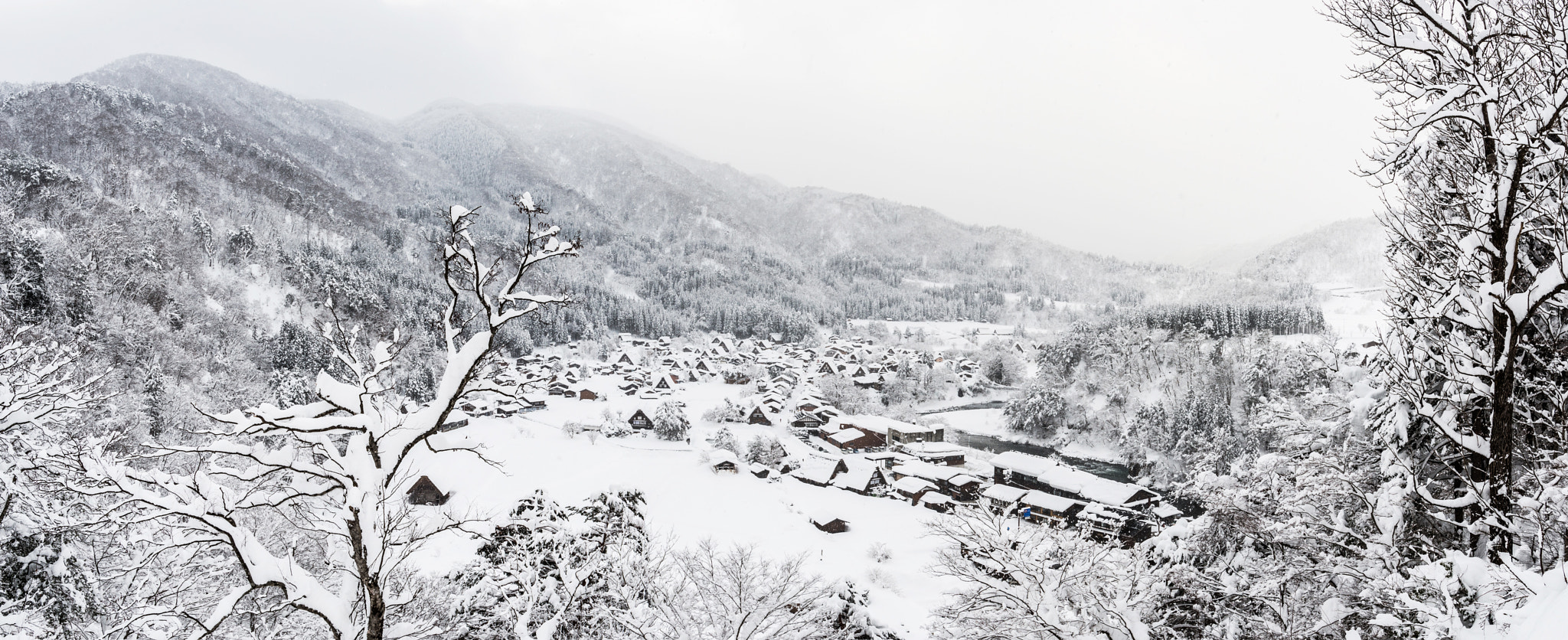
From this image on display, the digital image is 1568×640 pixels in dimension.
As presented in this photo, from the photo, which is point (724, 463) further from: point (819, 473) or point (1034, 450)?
point (1034, 450)

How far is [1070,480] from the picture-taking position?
28.6 m

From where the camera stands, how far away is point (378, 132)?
634 ft

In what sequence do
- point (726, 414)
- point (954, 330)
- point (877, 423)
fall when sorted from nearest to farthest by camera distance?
point (726, 414), point (877, 423), point (954, 330)

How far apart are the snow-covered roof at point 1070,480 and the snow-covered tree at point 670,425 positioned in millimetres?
16681

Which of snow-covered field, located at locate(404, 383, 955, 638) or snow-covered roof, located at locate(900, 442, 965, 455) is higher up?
snow-covered field, located at locate(404, 383, 955, 638)

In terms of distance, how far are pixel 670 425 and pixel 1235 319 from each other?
44.7 m

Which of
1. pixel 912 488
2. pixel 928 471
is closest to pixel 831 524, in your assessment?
pixel 912 488

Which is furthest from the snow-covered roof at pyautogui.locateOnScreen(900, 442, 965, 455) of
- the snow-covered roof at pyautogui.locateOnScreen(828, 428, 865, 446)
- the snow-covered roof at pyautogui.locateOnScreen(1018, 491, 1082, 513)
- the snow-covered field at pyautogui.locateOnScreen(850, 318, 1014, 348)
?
the snow-covered field at pyautogui.locateOnScreen(850, 318, 1014, 348)

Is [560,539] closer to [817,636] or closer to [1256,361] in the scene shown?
[817,636]

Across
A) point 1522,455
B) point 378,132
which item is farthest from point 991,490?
point 378,132

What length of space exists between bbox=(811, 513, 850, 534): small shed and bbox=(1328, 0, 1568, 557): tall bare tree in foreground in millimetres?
18268

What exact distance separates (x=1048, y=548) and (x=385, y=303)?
60.8 m

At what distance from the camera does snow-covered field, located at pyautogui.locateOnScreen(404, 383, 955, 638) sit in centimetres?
1653

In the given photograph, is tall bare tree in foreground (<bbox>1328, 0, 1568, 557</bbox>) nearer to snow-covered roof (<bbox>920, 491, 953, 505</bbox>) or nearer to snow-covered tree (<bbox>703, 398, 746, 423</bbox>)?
snow-covered roof (<bbox>920, 491, 953, 505</bbox>)
